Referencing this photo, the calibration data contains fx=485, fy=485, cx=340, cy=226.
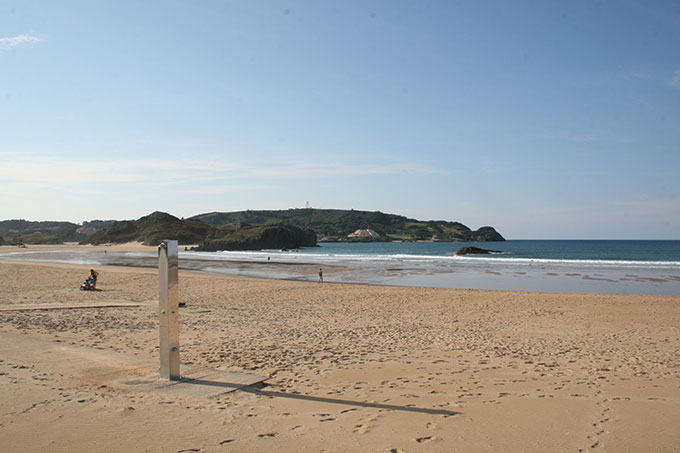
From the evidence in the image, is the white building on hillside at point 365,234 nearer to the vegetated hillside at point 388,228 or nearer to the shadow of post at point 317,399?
the vegetated hillside at point 388,228

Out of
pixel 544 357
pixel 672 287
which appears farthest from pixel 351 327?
pixel 672 287

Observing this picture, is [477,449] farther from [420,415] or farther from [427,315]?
[427,315]

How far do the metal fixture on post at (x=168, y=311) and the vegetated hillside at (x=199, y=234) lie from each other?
80.5m

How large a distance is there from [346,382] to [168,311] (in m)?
2.51

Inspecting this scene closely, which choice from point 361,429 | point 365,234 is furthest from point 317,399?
point 365,234

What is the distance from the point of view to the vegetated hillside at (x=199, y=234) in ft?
306

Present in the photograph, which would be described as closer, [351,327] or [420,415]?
[420,415]

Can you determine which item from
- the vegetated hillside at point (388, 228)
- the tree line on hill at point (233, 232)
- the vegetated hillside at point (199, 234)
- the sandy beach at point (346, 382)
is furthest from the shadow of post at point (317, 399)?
the vegetated hillside at point (388, 228)

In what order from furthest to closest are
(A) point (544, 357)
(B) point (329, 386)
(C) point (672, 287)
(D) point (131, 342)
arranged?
(C) point (672, 287)
(D) point (131, 342)
(A) point (544, 357)
(B) point (329, 386)

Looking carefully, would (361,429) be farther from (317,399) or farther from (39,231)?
(39,231)

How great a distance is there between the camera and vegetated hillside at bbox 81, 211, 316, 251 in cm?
9319

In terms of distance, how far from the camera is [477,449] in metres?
4.15

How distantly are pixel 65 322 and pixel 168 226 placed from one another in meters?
113

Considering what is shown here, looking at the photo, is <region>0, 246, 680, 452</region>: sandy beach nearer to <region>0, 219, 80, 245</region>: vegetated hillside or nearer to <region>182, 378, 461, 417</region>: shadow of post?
<region>182, 378, 461, 417</region>: shadow of post
